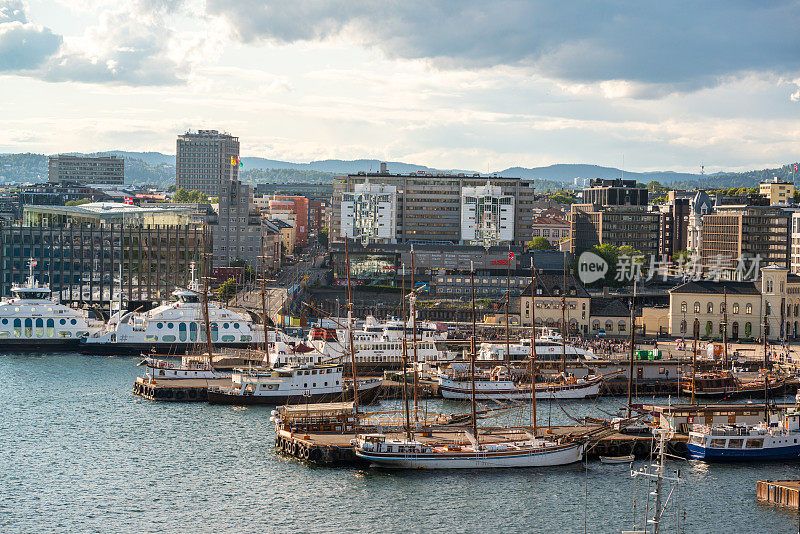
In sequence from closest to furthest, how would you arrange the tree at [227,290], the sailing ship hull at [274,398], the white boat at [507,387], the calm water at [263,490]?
the calm water at [263,490] → the sailing ship hull at [274,398] → the white boat at [507,387] → the tree at [227,290]

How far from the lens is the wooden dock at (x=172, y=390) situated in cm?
7519

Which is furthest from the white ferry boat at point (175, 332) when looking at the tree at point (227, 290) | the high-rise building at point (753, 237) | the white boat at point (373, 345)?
the high-rise building at point (753, 237)

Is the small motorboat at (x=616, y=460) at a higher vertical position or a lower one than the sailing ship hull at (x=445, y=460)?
lower

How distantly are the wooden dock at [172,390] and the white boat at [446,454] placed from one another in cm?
2092

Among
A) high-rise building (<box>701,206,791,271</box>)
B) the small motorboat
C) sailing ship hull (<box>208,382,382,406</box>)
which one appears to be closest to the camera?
the small motorboat

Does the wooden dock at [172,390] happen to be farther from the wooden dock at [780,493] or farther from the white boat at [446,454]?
the wooden dock at [780,493]

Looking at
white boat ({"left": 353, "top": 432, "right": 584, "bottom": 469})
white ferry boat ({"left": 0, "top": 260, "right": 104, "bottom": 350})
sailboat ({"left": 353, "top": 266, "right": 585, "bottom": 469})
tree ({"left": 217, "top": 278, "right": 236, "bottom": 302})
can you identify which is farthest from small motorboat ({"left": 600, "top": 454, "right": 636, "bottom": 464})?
tree ({"left": 217, "top": 278, "right": 236, "bottom": 302})

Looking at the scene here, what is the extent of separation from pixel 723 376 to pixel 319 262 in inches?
3482

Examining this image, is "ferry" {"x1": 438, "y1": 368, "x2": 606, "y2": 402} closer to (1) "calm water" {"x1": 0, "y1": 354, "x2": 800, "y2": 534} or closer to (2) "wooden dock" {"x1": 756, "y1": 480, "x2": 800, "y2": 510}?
(1) "calm water" {"x1": 0, "y1": 354, "x2": 800, "y2": 534}

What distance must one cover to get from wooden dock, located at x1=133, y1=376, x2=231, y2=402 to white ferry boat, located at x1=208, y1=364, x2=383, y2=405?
1.61m

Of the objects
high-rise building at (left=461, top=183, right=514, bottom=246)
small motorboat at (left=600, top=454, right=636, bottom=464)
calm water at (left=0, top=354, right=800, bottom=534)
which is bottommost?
calm water at (left=0, top=354, right=800, bottom=534)

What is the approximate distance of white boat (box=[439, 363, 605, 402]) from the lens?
7675 centimetres

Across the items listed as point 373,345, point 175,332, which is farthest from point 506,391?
point 175,332

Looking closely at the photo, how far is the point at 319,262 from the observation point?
163375 mm
